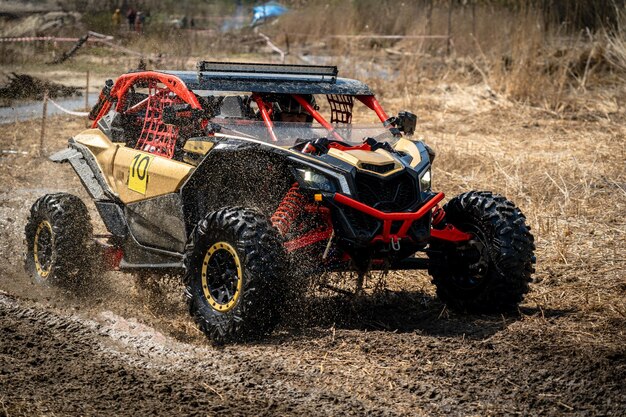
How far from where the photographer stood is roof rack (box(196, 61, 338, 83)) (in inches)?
296

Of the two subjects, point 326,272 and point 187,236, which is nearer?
point 326,272

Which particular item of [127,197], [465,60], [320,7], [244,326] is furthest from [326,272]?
[320,7]

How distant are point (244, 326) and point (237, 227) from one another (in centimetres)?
64

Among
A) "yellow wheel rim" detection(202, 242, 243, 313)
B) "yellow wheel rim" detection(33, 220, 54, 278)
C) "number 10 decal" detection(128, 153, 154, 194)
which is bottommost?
"yellow wheel rim" detection(33, 220, 54, 278)

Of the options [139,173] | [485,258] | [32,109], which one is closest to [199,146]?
[139,173]

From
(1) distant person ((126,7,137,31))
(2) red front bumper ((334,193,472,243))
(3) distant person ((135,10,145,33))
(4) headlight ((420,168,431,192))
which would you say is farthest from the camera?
(1) distant person ((126,7,137,31))

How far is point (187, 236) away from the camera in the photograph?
7445 mm

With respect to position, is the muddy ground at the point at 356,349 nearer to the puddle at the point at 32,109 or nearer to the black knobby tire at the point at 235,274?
the black knobby tire at the point at 235,274

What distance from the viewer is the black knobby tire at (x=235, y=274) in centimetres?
633

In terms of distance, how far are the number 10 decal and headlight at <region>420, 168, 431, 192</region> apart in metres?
2.15

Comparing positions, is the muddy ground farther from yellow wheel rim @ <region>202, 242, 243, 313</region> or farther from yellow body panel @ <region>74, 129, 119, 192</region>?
yellow body panel @ <region>74, 129, 119, 192</region>

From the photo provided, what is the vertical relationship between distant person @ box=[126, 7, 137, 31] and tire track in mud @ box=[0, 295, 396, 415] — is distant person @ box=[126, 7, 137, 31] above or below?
below

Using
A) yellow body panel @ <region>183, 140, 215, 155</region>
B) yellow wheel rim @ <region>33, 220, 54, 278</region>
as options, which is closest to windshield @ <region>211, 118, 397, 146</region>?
yellow body panel @ <region>183, 140, 215, 155</region>

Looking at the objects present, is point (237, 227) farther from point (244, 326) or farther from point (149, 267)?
point (149, 267)
